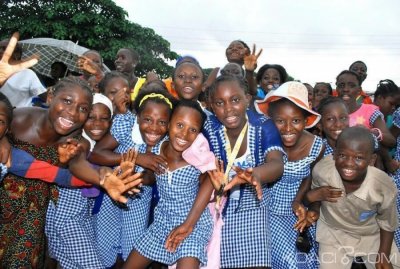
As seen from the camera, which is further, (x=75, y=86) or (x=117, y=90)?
(x=117, y=90)

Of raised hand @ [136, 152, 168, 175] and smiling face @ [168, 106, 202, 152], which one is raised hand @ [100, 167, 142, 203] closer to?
raised hand @ [136, 152, 168, 175]

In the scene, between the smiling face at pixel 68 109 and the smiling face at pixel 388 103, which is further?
the smiling face at pixel 388 103

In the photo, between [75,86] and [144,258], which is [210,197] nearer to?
[144,258]

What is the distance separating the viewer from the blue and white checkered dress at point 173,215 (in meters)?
3.16

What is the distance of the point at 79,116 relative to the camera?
10.5ft

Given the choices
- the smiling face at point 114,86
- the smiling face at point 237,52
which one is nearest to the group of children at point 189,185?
the smiling face at point 114,86

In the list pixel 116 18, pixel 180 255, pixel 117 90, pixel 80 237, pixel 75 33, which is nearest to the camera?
pixel 180 255

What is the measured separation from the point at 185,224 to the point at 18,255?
1.21 metres

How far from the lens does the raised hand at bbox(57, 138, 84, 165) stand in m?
3.02

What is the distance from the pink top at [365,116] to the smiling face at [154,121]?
213 cm

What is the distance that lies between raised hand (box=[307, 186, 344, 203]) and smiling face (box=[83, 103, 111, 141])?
1.82 metres

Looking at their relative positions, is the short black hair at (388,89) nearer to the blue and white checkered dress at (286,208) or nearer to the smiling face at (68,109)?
the blue and white checkered dress at (286,208)

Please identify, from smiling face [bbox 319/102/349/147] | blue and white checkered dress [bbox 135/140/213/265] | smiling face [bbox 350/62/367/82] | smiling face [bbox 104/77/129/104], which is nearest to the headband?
blue and white checkered dress [bbox 135/140/213/265]

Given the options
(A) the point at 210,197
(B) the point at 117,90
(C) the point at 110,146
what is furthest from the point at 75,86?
(A) the point at 210,197
